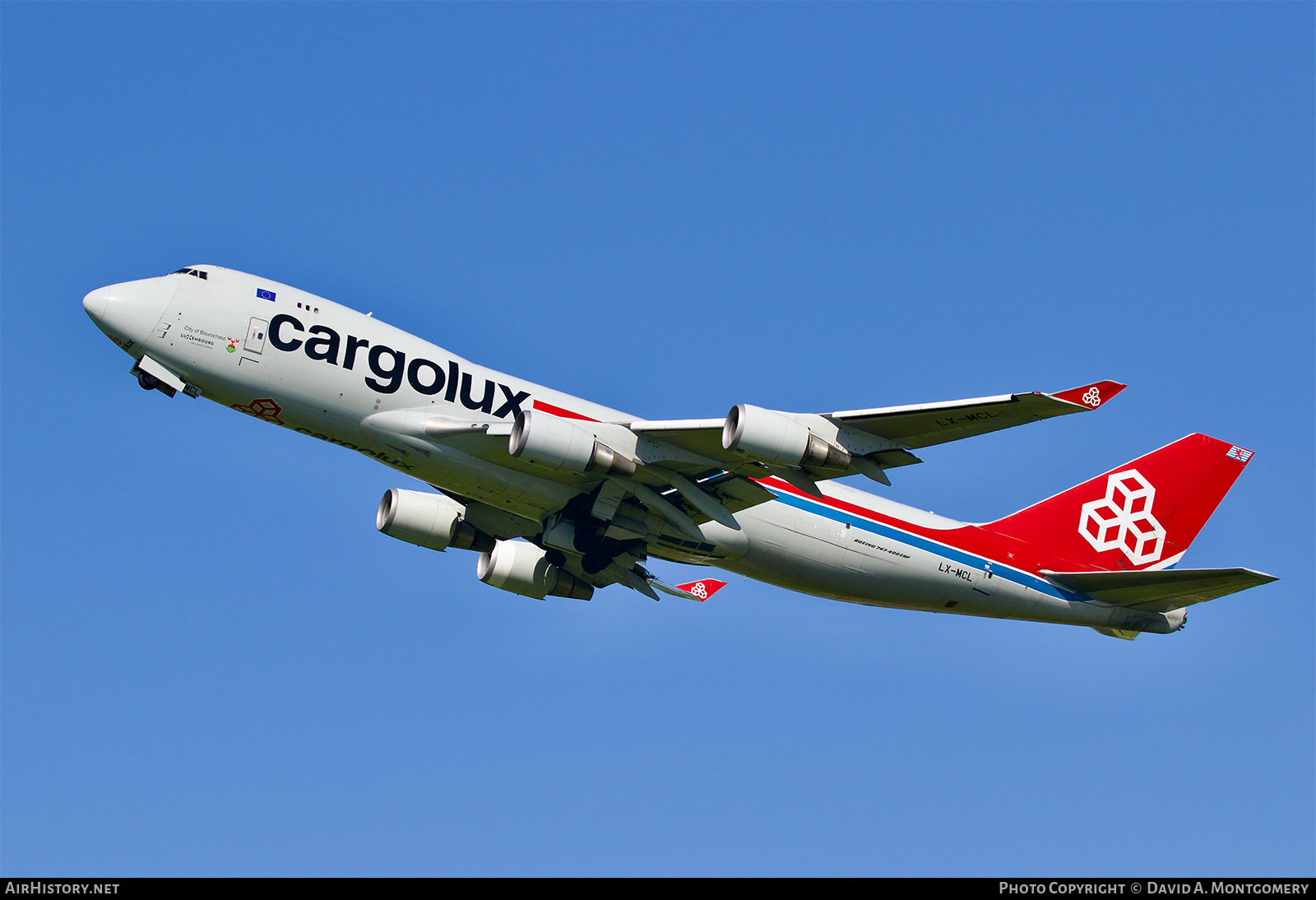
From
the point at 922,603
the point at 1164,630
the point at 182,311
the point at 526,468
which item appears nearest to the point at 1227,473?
the point at 1164,630

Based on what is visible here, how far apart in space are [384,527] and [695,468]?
1065cm

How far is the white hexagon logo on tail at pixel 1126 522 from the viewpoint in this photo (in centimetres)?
3819

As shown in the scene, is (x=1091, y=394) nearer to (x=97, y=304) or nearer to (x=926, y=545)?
(x=926, y=545)

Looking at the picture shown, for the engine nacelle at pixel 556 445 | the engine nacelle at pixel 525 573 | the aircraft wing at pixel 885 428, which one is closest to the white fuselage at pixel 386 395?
the engine nacelle at pixel 556 445

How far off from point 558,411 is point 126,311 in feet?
34.7

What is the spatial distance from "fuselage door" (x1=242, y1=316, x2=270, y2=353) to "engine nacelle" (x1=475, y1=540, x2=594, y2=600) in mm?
10597

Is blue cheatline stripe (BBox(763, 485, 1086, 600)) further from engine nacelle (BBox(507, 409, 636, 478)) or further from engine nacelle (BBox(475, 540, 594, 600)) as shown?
engine nacelle (BBox(475, 540, 594, 600))

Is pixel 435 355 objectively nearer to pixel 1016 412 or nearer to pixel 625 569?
pixel 625 569

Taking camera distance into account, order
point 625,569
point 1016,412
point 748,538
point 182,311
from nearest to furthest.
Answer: point 1016,412 → point 182,311 → point 748,538 → point 625,569

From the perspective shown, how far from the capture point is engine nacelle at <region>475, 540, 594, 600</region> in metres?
36.6

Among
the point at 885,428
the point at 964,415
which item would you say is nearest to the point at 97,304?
the point at 885,428

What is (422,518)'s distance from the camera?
35.6m

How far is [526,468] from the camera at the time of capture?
30.0 metres
